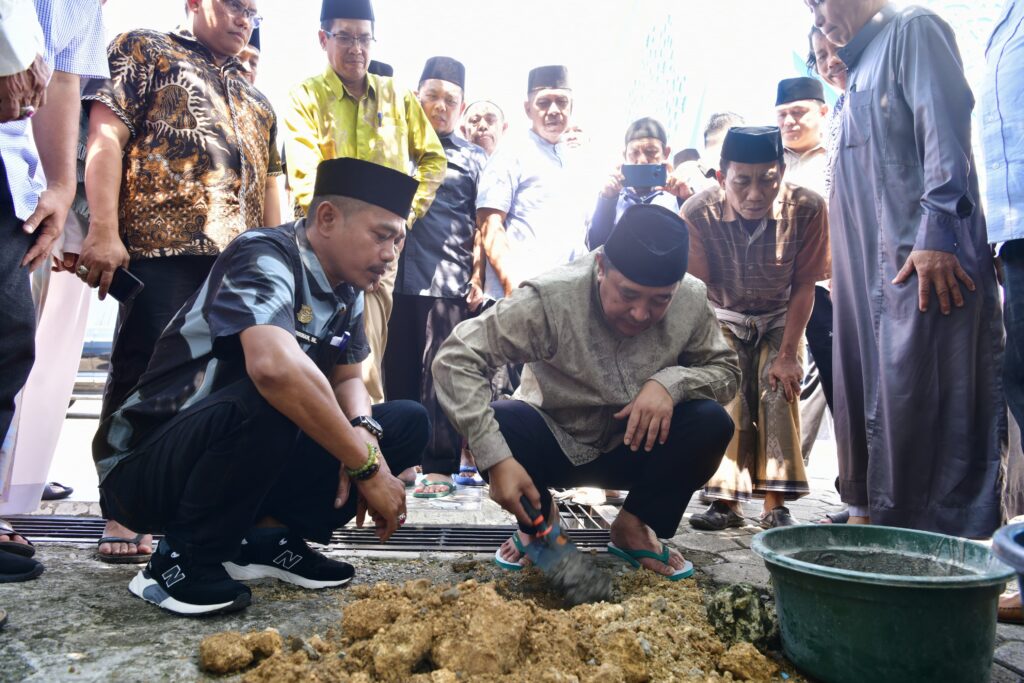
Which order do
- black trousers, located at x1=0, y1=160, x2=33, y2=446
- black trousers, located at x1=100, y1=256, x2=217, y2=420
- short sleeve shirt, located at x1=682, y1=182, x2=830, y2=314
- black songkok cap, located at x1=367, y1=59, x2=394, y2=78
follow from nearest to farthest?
black trousers, located at x1=0, y1=160, x2=33, y2=446 → black trousers, located at x1=100, y1=256, x2=217, y2=420 → short sleeve shirt, located at x1=682, y1=182, x2=830, y2=314 → black songkok cap, located at x1=367, y1=59, x2=394, y2=78

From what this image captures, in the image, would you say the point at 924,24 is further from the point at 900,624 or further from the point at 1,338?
the point at 1,338

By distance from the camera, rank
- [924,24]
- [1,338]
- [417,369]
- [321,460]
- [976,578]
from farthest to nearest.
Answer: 1. [417,369]
2. [924,24]
3. [321,460]
4. [1,338]
5. [976,578]

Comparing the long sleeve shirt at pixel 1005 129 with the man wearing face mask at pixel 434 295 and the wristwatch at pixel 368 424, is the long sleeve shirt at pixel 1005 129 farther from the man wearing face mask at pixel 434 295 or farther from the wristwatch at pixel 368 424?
the man wearing face mask at pixel 434 295

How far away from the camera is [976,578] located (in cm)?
145

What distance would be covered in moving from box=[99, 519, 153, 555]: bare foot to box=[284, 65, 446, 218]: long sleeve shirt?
1.72m

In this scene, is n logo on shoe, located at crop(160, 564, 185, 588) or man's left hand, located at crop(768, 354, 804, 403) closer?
n logo on shoe, located at crop(160, 564, 185, 588)

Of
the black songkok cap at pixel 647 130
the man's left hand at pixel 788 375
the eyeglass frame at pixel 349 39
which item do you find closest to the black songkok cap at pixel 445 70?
the eyeglass frame at pixel 349 39

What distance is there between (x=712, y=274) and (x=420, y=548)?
181cm

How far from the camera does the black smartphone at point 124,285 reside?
247cm

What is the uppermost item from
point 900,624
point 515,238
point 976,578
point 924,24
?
point 924,24

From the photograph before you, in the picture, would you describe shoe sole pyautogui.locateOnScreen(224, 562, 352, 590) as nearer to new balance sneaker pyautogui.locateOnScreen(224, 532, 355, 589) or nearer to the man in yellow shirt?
new balance sneaker pyautogui.locateOnScreen(224, 532, 355, 589)

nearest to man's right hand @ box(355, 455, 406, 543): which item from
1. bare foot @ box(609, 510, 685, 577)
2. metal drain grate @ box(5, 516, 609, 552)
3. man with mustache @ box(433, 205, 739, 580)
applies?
man with mustache @ box(433, 205, 739, 580)

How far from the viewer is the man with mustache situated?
7.73 feet

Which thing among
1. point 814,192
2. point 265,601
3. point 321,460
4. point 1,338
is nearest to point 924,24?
point 814,192
